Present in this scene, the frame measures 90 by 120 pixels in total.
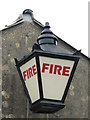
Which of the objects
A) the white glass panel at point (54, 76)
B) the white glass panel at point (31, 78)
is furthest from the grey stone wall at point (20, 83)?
the white glass panel at point (54, 76)

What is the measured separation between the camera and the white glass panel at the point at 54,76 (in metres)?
3.23

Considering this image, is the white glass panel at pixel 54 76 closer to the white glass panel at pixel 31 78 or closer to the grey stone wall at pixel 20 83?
the white glass panel at pixel 31 78

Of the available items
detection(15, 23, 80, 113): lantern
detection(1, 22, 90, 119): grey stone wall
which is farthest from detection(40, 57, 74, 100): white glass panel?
detection(1, 22, 90, 119): grey stone wall

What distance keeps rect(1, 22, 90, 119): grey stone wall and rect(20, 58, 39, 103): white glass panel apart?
1.71m

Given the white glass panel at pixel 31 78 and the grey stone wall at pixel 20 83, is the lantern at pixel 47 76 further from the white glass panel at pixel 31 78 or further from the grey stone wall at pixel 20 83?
the grey stone wall at pixel 20 83

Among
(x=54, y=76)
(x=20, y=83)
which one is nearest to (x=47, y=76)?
(x=54, y=76)

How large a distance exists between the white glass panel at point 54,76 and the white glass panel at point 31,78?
0.25 feet

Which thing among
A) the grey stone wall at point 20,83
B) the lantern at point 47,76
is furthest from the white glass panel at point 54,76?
the grey stone wall at point 20,83

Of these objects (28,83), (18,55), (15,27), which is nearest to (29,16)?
(15,27)

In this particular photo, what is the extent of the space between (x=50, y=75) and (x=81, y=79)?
2642 millimetres

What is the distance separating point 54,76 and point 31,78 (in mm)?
210

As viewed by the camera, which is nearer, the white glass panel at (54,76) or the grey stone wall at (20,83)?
the white glass panel at (54,76)

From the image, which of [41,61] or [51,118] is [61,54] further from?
[51,118]

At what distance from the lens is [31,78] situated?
3316 mm
